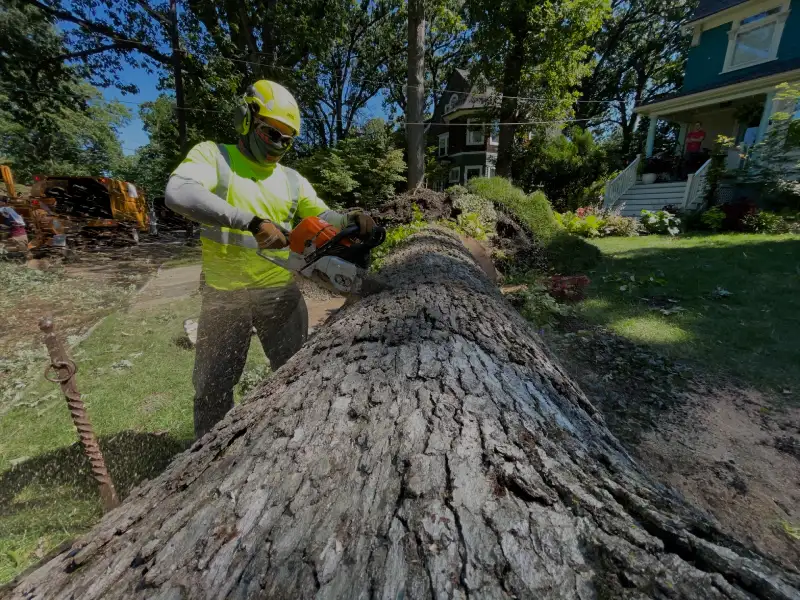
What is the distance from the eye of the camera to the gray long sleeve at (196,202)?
1690 mm

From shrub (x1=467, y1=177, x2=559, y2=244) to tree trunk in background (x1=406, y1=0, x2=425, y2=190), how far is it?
2.90 metres

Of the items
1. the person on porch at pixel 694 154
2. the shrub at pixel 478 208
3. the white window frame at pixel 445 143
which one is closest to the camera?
the shrub at pixel 478 208

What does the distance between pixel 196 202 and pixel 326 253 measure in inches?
26.0

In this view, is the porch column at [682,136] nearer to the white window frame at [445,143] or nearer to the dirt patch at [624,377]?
the white window frame at [445,143]

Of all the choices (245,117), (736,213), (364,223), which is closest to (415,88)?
(736,213)

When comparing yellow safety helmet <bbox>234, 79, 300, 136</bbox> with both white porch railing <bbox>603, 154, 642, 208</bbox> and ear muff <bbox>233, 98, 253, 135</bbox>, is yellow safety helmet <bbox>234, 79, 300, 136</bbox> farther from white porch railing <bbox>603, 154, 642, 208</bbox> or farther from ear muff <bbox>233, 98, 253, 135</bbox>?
white porch railing <bbox>603, 154, 642, 208</bbox>

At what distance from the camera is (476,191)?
7.79 metres

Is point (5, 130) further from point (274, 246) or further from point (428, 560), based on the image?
point (428, 560)

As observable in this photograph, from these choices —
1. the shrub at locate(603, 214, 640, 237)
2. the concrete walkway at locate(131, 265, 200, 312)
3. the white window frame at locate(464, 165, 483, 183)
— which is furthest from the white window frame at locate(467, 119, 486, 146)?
the concrete walkway at locate(131, 265, 200, 312)

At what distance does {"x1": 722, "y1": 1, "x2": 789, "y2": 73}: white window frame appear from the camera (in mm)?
10709

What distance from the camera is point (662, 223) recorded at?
30.7 ft

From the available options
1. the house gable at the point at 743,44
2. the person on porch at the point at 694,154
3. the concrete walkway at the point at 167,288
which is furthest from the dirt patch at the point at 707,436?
the house gable at the point at 743,44

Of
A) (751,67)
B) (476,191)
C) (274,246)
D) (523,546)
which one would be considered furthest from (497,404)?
(751,67)

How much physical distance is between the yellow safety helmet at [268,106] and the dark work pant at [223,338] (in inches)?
35.9
